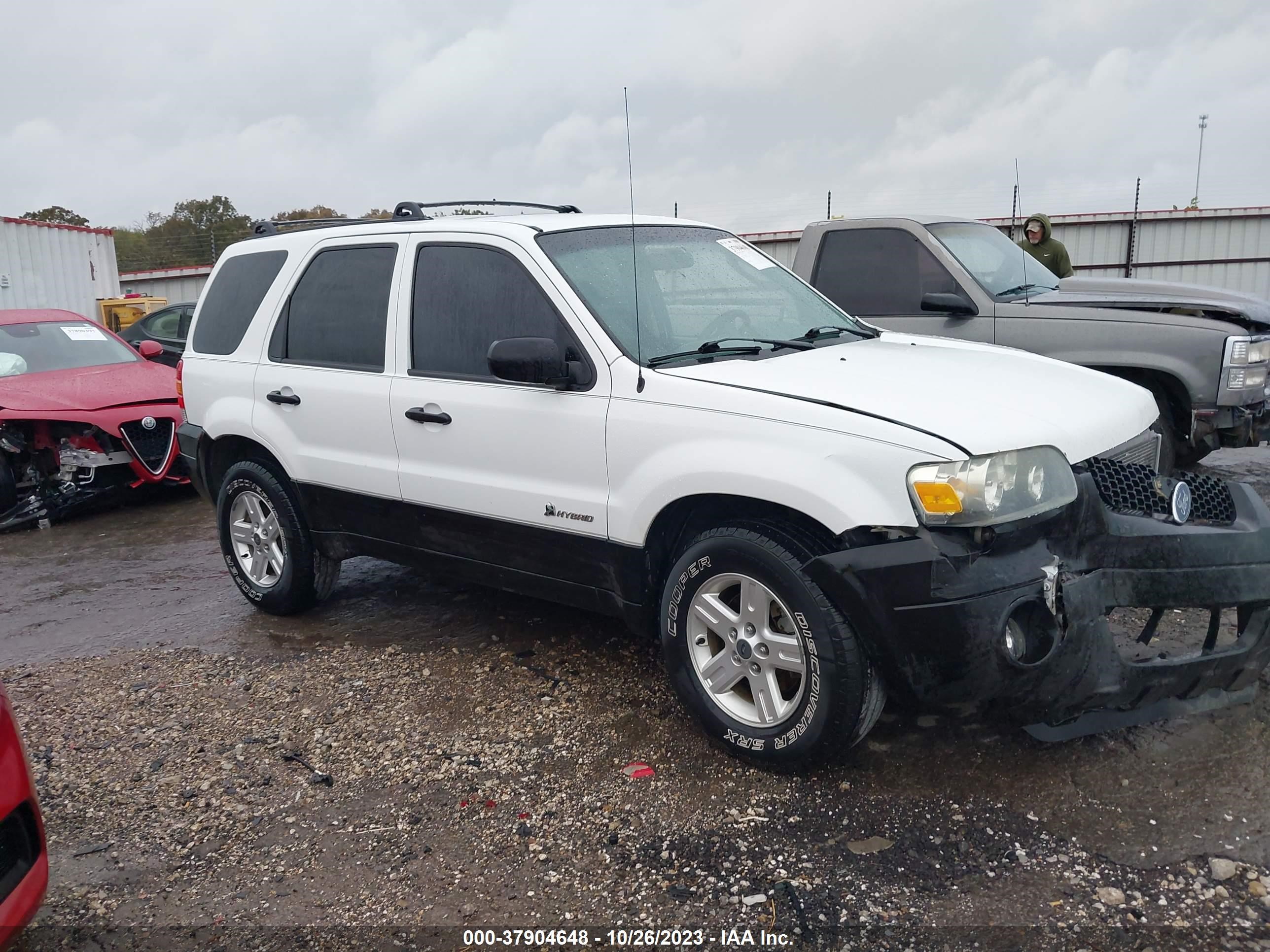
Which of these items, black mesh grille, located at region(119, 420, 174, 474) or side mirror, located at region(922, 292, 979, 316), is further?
black mesh grille, located at region(119, 420, 174, 474)

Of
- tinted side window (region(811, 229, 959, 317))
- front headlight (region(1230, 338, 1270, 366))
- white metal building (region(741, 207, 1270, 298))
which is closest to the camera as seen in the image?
front headlight (region(1230, 338, 1270, 366))

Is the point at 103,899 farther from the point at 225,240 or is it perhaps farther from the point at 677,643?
the point at 225,240

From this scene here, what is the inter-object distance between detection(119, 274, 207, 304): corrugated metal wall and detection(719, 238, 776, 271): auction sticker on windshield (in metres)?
21.9

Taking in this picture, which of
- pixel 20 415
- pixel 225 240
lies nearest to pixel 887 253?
pixel 20 415

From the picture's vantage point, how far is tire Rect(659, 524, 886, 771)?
125 inches

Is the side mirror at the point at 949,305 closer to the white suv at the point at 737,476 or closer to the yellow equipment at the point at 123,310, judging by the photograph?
the white suv at the point at 737,476

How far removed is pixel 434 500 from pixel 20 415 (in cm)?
534

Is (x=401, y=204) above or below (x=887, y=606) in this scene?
above

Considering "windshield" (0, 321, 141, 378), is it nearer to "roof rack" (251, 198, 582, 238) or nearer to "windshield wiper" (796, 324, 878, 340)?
"roof rack" (251, 198, 582, 238)

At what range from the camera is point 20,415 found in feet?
26.0

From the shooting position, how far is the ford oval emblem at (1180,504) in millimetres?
3301

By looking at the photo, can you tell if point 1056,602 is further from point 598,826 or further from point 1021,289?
point 1021,289

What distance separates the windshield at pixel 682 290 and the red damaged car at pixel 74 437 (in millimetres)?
5481

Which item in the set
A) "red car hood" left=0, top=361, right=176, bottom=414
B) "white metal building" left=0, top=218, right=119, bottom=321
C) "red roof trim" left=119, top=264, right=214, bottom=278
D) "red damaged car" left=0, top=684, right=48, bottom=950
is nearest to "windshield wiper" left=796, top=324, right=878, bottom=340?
"red damaged car" left=0, top=684, right=48, bottom=950
